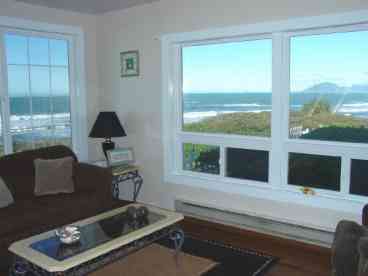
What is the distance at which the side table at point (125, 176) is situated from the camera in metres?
4.02

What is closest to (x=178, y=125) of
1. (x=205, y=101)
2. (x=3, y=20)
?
(x=205, y=101)

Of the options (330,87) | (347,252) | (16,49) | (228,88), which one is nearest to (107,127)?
(16,49)

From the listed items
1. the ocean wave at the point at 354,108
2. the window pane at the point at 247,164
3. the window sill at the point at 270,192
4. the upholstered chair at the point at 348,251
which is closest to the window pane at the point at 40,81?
the window sill at the point at 270,192

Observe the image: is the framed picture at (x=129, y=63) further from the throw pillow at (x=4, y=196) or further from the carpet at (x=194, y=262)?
the carpet at (x=194, y=262)

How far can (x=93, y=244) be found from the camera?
228 cm

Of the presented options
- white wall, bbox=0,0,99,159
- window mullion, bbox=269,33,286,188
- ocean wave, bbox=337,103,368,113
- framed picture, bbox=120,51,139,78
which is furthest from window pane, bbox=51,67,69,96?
ocean wave, bbox=337,103,368,113

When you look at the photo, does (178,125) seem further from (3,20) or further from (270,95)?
(3,20)

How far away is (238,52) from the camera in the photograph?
362 centimetres

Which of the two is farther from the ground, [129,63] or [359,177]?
[129,63]

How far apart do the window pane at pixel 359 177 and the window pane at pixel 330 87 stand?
0.19 metres

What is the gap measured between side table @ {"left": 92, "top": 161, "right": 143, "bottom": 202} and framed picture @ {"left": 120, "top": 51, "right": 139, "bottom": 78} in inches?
42.8

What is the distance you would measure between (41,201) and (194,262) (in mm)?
1468

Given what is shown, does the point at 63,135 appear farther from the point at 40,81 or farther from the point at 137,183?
the point at 137,183

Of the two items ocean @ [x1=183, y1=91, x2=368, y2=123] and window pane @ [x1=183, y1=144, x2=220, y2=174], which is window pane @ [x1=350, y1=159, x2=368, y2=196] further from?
window pane @ [x1=183, y1=144, x2=220, y2=174]
